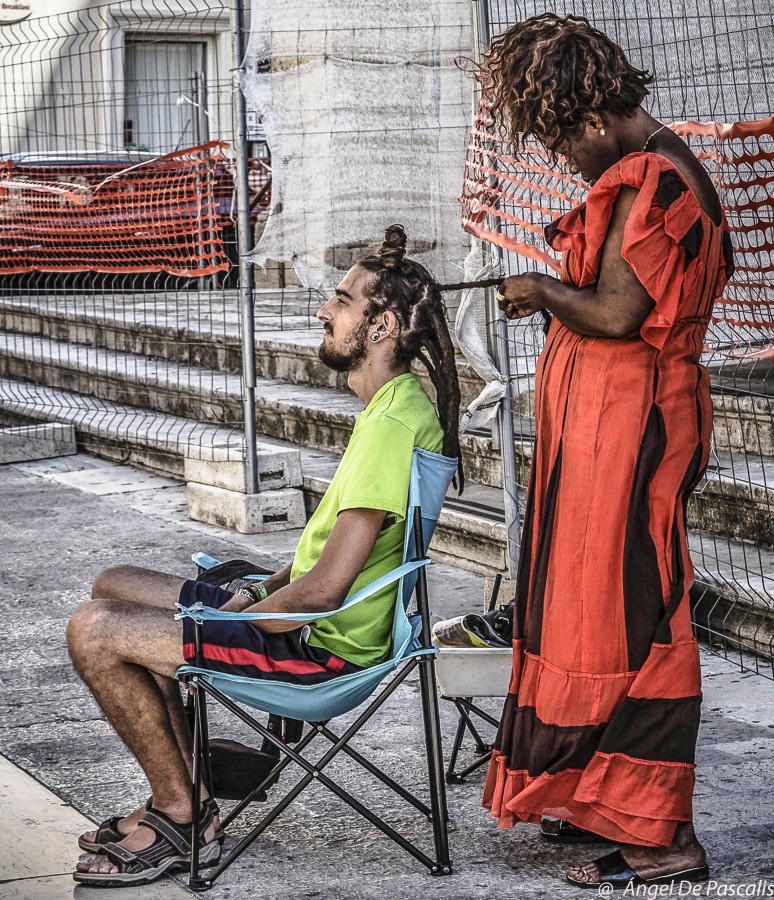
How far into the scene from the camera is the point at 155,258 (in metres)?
8.39

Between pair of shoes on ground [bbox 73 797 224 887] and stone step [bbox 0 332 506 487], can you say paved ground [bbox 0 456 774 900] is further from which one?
stone step [bbox 0 332 506 487]

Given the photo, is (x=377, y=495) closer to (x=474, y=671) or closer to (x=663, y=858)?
(x=474, y=671)

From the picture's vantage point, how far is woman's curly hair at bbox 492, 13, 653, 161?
312cm

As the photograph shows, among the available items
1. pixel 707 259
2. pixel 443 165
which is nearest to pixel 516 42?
pixel 707 259

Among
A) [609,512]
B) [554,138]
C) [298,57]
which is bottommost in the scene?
[609,512]

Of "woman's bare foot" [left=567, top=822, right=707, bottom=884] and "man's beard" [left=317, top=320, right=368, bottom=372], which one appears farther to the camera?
"man's beard" [left=317, top=320, right=368, bottom=372]

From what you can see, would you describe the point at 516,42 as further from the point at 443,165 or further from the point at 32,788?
the point at 443,165

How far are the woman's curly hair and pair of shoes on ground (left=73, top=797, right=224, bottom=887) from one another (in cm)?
184

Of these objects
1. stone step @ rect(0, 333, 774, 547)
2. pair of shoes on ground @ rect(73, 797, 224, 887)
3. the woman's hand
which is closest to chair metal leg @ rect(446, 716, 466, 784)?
pair of shoes on ground @ rect(73, 797, 224, 887)

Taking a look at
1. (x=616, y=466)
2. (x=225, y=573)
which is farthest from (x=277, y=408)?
(x=616, y=466)

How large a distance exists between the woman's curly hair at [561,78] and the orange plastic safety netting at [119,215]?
4.45 meters

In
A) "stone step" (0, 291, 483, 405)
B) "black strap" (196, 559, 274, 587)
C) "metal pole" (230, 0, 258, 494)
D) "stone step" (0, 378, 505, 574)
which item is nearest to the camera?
"black strap" (196, 559, 274, 587)

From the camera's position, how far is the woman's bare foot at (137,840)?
11.0 feet

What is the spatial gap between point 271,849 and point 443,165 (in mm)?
3476
